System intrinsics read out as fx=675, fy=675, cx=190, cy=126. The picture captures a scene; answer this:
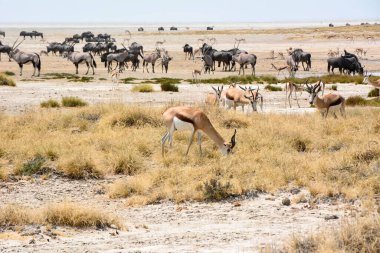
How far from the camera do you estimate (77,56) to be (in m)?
39.0

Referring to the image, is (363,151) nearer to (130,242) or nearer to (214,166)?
(214,166)

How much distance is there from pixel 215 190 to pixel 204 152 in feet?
10.1

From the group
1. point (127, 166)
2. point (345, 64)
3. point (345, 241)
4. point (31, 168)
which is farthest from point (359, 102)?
point (345, 64)

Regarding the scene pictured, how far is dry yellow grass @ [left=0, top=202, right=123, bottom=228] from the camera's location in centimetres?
812

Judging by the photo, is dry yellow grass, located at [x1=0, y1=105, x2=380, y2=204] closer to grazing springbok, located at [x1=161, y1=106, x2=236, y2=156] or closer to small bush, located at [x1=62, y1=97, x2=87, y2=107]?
grazing springbok, located at [x1=161, y1=106, x2=236, y2=156]

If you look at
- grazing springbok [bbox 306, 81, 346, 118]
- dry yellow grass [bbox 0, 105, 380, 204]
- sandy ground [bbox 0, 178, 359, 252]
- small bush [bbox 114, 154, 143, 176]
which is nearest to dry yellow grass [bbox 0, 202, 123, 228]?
sandy ground [bbox 0, 178, 359, 252]

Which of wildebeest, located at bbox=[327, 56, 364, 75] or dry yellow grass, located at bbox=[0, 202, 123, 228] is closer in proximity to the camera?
dry yellow grass, located at bbox=[0, 202, 123, 228]

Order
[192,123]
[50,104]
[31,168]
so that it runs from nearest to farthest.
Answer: [31,168] < [192,123] < [50,104]

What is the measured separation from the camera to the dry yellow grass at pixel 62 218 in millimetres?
8125

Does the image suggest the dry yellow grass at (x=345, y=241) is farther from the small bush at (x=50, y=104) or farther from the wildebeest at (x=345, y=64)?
the wildebeest at (x=345, y=64)

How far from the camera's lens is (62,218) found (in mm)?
8148

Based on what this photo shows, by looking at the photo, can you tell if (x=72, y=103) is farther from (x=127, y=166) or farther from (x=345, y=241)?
(x=345, y=241)

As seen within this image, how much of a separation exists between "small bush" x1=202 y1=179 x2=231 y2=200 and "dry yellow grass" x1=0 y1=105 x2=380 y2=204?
16 mm

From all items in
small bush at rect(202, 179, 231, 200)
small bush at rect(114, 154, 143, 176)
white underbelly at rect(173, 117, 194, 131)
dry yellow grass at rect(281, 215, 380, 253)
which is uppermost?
white underbelly at rect(173, 117, 194, 131)
